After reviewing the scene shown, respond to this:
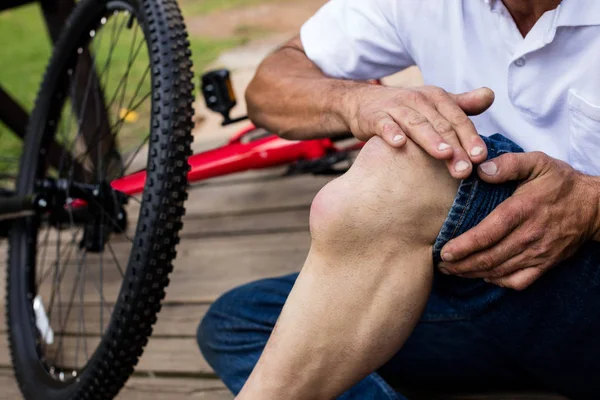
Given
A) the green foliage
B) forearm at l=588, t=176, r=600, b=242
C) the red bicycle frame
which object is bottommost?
the green foliage

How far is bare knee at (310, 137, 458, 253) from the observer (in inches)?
28.3

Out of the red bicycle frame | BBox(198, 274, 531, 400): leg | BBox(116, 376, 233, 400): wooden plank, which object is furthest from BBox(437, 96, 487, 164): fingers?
the red bicycle frame

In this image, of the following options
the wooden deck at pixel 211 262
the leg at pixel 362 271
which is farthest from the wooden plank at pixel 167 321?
the leg at pixel 362 271

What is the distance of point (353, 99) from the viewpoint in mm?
995

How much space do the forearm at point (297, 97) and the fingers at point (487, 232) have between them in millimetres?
323

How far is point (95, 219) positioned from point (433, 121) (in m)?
0.87

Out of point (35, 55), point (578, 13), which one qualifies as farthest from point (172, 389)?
point (35, 55)

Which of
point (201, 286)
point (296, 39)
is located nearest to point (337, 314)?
point (296, 39)

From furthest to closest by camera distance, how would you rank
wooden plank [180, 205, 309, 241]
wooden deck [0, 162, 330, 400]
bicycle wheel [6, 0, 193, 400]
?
wooden plank [180, 205, 309, 241]
wooden deck [0, 162, 330, 400]
bicycle wheel [6, 0, 193, 400]

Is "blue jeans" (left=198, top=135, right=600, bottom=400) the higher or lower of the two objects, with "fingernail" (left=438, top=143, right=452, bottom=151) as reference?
lower

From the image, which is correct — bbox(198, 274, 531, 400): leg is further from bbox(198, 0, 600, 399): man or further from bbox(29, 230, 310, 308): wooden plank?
bbox(29, 230, 310, 308): wooden plank

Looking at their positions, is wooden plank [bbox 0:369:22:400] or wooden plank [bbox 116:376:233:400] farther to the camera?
wooden plank [bbox 0:369:22:400]

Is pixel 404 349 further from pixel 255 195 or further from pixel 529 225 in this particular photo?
pixel 255 195

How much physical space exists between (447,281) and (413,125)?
0.73 ft
